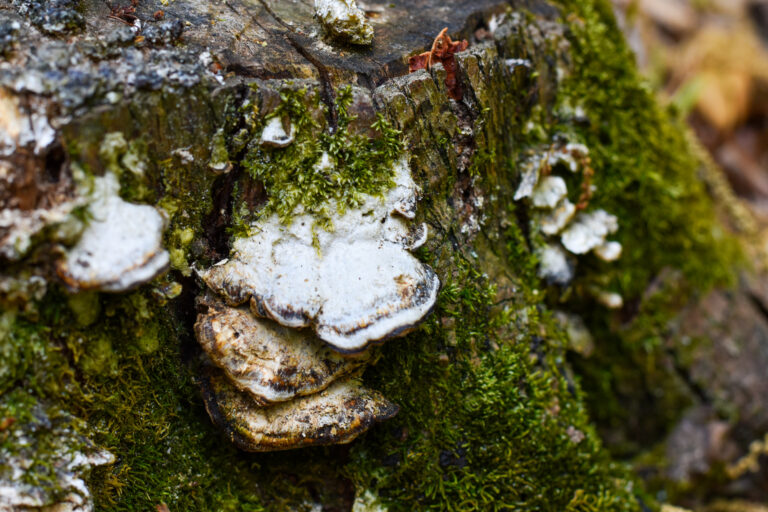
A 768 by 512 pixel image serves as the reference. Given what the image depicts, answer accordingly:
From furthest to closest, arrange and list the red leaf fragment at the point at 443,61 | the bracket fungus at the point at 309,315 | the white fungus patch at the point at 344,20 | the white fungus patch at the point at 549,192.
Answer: the white fungus patch at the point at 549,192
the red leaf fragment at the point at 443,61
the white fungus patch at the point at 344,20
the bracket fungus at the point at 309,315

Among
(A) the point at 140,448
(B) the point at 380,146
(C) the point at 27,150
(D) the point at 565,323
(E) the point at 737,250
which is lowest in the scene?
(A) the point at 140,448

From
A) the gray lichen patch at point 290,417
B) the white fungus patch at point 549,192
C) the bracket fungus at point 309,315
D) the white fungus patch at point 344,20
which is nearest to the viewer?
the bracket fungus at point 309,315

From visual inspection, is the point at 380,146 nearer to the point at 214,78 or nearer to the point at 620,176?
the point at 214,78

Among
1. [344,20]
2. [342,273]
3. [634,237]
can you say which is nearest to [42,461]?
[342,273]

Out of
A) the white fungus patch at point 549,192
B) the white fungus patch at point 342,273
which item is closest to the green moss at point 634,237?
the white fungus patch at point 549,192

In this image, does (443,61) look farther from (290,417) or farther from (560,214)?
(290,417)

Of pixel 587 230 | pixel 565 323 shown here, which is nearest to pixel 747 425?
pixel 565 323

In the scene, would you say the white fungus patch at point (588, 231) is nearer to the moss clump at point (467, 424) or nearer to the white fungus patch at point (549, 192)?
the white fungus patch at point (549, 192)

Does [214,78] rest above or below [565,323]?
above
